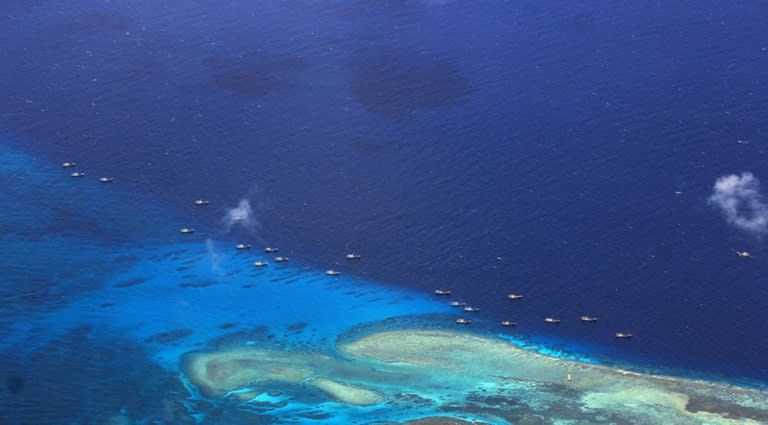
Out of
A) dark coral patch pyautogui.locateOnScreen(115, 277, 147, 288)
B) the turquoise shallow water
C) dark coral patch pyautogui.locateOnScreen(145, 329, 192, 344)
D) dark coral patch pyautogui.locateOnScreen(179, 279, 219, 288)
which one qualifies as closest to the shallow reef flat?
the turquoise shallow water

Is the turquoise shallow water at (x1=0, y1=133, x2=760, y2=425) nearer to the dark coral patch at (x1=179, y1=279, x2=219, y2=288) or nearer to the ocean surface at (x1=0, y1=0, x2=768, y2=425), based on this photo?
the dark coral patch at (x1=179, y1=279, x2=219, y2=288)

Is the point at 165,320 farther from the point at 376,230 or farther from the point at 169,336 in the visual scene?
the point at 376,230

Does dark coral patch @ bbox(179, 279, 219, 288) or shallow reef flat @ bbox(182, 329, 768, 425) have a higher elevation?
dark coral patch @ bbox(179, 279, 219, 288)

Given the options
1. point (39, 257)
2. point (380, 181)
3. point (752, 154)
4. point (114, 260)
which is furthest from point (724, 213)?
point (39, 257)

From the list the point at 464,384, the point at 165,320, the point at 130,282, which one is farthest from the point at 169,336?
the point at 464,384

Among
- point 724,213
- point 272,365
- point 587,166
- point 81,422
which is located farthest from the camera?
point 587,166

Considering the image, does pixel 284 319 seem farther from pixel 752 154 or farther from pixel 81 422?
pixel 752 154
